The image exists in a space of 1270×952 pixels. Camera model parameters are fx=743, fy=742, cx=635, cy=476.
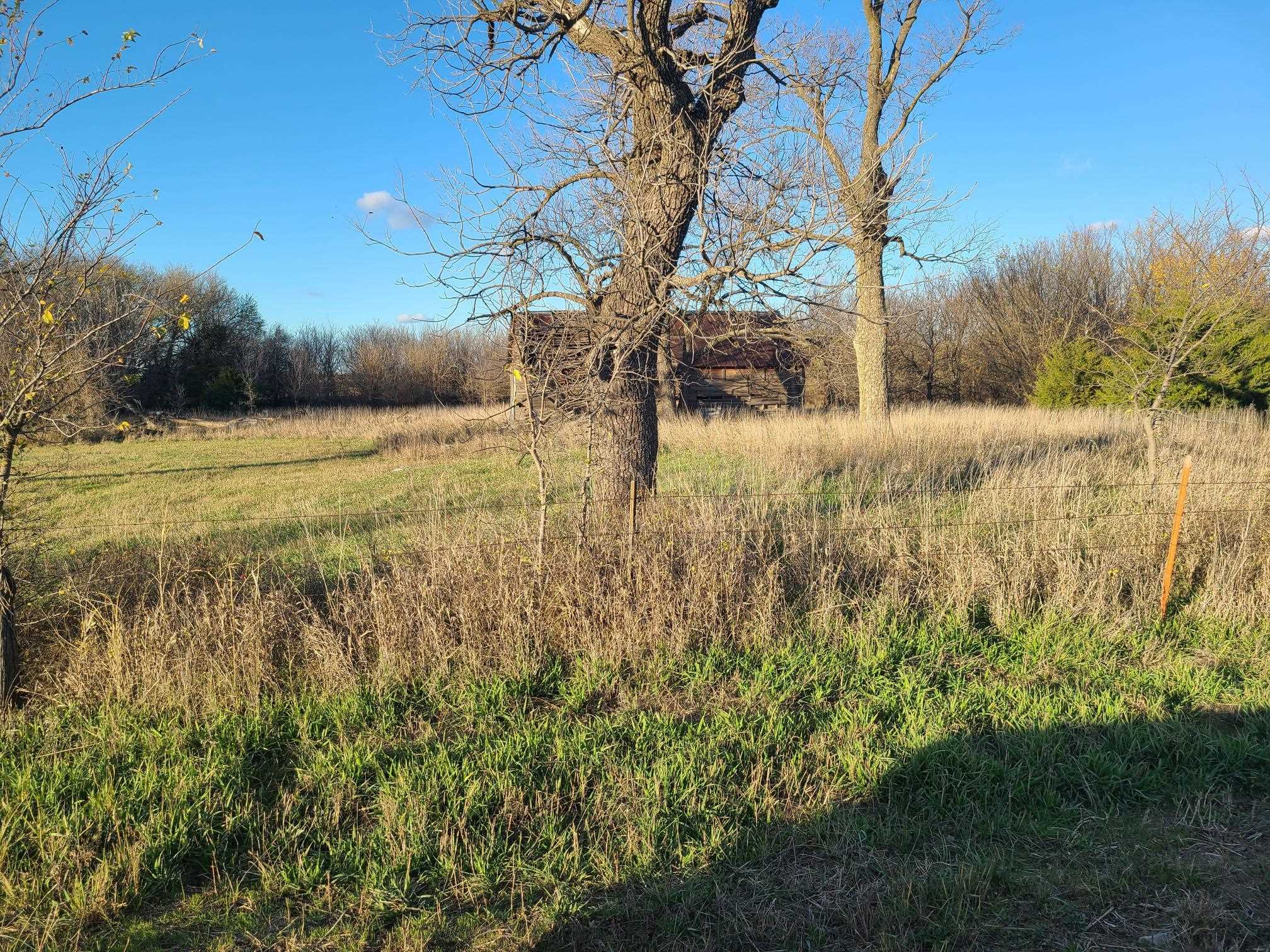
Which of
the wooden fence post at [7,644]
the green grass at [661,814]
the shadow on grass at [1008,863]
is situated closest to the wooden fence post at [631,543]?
the green grass at [661,814]

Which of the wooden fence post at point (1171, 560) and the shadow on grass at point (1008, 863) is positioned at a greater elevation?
the wooden fence post at point (1171, 560)

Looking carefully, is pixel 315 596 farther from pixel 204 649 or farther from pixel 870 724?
pixel 870 724

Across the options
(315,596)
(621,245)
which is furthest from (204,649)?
(621,245)

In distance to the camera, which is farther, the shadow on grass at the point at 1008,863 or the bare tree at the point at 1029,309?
the bare tree at the point at 1029,309

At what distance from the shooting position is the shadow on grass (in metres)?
2.73

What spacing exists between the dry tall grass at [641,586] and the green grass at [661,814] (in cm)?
29

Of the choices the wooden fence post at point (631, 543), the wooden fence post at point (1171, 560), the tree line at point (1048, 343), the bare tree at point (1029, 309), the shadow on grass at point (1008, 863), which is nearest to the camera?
the shadow on grass at point (1008, 863)

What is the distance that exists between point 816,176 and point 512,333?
2747 millimetres

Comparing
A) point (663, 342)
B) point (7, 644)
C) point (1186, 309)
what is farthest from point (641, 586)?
point (1186, 309)

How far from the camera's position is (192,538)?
6.88 m

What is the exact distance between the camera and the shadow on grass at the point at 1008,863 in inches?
107

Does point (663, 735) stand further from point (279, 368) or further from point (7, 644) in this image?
point (279, 368)

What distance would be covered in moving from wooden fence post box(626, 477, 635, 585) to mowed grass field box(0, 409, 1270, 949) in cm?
4

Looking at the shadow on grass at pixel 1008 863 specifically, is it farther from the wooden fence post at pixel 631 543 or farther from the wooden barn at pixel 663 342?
the wooden barn at pixel 663 342
